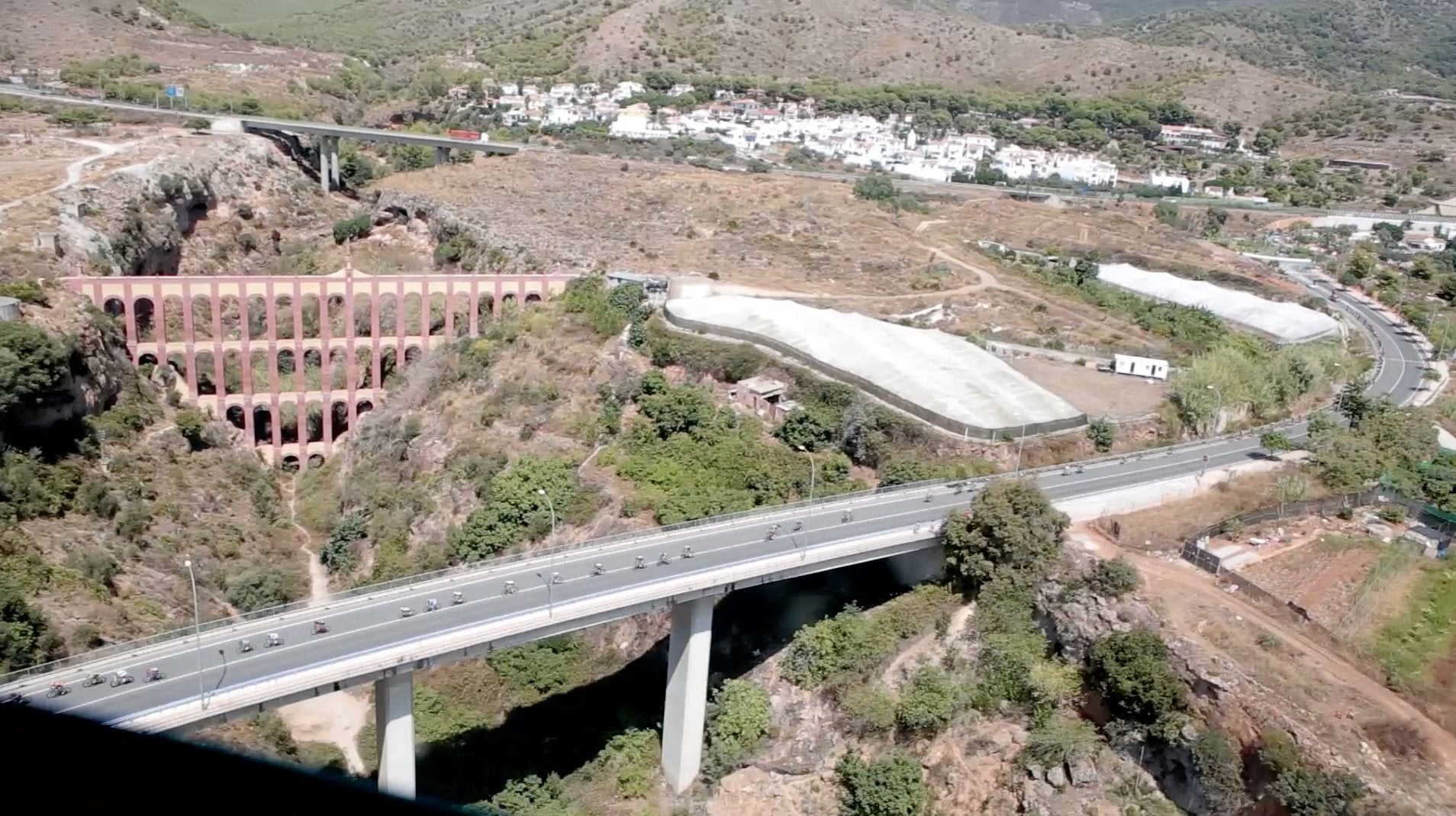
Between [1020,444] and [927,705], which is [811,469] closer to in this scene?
[1020,444]

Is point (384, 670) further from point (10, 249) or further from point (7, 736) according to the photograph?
point (10, 249)

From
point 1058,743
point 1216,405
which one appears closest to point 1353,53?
point 1216,405

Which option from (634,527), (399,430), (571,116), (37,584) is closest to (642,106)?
(571,116)

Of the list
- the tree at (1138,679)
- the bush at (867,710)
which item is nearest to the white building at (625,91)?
the bush at (867,710)

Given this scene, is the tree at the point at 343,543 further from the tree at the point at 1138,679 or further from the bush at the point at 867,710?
the tree at the point at 1138,679

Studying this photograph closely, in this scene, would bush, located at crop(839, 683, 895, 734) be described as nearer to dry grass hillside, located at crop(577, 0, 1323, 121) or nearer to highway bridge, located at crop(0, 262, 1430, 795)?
highway bridge, located at crop(0, 262, 1430, 795)

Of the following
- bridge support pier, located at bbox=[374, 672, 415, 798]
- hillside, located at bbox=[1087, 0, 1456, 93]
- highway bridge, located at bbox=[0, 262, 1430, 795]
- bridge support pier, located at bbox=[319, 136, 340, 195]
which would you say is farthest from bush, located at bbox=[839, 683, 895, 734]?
hillside, located at bbox=[1087, 0, 1456, 93]
